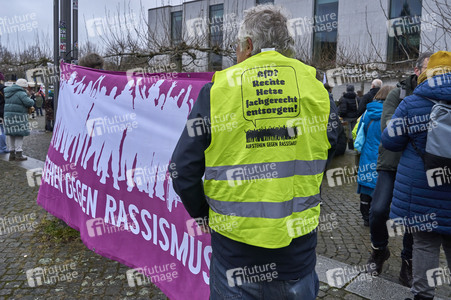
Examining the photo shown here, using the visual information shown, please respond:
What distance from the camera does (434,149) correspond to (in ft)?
8.37

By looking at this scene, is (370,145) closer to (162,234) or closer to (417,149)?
(417,149)

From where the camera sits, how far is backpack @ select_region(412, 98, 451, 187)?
2492mm

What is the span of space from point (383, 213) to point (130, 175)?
7.34 feet

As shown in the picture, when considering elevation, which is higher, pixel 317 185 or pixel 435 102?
pixel 435 102

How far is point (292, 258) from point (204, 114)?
2.49 ft

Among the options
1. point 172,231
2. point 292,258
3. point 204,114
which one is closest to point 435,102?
point 292,258

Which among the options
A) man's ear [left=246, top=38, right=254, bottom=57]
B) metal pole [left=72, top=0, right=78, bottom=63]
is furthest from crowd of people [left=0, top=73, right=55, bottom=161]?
man's ear [left=246, top=38, right=254, bottom=57]

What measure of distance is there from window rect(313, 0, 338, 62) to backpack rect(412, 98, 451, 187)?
66.3 feet

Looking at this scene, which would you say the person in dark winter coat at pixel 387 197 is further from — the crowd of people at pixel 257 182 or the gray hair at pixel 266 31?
the gray hair at pixel 266 31

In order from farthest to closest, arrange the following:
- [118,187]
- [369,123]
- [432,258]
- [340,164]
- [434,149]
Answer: [340,164] → [369,123] → [118,187] → [432,258] → [434,149]

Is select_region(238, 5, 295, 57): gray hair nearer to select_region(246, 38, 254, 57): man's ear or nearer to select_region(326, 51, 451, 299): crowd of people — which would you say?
select_region(246, 38, 254, 57): man's ear

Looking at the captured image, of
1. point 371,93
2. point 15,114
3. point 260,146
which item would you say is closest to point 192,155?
point 260,146

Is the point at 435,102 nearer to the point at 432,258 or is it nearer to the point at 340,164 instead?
the point at 432,258

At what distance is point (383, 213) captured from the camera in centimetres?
350
